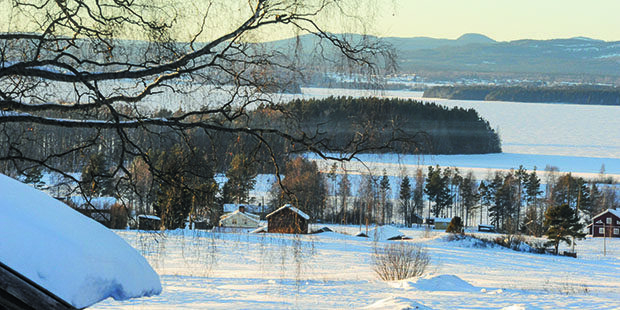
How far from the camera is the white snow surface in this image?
8.21 ft

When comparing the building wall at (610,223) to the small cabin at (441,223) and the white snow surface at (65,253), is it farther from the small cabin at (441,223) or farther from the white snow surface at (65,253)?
A: the white snow surface at (65,253)

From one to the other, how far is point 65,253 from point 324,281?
15204 mm

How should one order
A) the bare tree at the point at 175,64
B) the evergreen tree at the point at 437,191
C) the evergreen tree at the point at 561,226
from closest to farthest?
the bare tree at the point at 175,64 < the evergreen tree at the point at 561,226 < the evergreen tree at the point at 437,191

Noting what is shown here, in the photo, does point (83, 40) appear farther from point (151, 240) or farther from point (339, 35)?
point (339, 35)

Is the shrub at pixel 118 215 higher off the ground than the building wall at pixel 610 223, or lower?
higher

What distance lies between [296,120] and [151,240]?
180 centimetres

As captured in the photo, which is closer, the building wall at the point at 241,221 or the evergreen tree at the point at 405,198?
the building wall at the point at 241,221

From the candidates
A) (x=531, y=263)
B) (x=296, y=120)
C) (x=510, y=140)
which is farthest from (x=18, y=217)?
(x=510, y=140)

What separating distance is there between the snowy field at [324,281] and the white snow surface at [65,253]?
322cm

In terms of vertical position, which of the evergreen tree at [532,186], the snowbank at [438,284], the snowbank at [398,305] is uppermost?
the snowbank at [398,305]

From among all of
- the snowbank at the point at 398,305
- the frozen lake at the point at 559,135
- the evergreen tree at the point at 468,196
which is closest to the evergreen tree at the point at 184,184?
→ the snowbank at the point at 398,305

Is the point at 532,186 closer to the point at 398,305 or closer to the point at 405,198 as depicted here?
the point at 405,198

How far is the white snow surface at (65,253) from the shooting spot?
2.50m

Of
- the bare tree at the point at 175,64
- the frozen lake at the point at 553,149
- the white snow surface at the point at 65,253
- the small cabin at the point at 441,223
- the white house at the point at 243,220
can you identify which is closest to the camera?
the white snow surface at the point at 65,253
